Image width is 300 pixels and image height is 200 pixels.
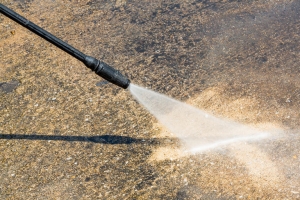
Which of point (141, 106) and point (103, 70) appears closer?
point (103, 70)

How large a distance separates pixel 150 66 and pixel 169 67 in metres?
0.26

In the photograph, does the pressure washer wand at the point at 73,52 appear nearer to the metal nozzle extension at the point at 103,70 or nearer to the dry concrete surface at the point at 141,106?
the metal nozzle extension at the point at 103,70

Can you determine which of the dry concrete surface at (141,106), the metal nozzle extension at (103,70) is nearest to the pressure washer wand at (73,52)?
the metal nozzle extension at (103,70)

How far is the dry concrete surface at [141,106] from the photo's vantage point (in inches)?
174

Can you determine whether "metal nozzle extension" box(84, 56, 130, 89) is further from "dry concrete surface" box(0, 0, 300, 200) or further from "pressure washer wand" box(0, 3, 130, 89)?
"dry concrete surface" box(0, 0, 300, 200)

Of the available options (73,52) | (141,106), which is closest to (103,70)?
(73,52)

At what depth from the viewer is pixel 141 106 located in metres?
5.32

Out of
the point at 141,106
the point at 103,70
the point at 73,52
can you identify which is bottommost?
the point at 141,106

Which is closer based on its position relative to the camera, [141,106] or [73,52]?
[73,52]

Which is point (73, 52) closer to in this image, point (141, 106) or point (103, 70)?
point (103, 70)

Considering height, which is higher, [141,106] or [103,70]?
[103,70]

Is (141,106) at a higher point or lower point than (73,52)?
lower

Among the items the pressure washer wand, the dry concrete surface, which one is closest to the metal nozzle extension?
the pressure washer wand

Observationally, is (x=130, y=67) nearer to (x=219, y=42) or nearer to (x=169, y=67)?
(x=169, y=67)
